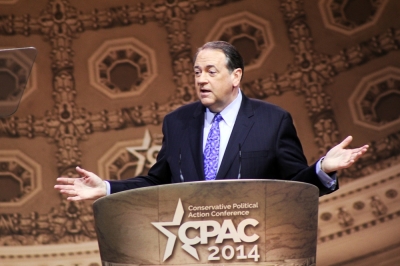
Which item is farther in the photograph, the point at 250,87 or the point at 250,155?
the point at 250,87

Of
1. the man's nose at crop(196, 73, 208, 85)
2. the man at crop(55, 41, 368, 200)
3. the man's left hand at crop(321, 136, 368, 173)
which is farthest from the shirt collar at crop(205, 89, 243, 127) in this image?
the man's left hand at crop(321, 136, 368, 173)

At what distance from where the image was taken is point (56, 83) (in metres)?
6.19

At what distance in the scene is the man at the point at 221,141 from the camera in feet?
9.48

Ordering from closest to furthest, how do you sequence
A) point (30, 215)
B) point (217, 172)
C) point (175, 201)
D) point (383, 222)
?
point (175, 201)
point (217, 172)
point (383, 222)
point (30, 215)

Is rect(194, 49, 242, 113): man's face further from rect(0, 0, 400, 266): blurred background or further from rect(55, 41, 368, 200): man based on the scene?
rect(0, 0, 400, 266): blurred background

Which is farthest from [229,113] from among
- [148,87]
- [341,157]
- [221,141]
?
[148,87]

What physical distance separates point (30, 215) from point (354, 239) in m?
2.44

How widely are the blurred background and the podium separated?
3.55m

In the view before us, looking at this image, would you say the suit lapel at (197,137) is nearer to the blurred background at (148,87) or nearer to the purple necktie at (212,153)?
the purple necktie at (212,153)

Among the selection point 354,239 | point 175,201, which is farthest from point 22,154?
point 175,201

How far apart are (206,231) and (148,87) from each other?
4.06 metres

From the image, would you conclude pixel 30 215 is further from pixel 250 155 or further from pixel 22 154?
pixel 250 155

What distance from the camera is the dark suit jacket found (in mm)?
2902

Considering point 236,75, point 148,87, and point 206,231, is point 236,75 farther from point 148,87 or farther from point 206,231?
point 148,87
